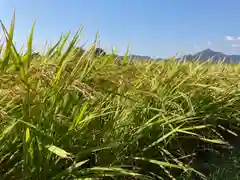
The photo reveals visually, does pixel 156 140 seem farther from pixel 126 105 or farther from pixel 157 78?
pixel 157 78

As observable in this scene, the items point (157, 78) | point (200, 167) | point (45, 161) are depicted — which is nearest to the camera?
point (45, 161)

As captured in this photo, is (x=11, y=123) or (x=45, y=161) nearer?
(x=11, y=123)

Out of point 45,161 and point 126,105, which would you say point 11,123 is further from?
point 126,105

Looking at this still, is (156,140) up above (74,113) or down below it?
below

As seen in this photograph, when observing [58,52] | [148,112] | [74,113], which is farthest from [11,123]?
[148,112]

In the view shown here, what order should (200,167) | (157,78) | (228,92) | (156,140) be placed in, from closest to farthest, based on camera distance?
(156,140), (200,167), (157,78), (228,92)

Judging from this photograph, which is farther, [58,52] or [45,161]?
[58,52]

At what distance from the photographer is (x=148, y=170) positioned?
2586 mm

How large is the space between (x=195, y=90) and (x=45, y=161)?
5.99 feet

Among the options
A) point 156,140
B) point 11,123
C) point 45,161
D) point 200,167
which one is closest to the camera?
point 11,123

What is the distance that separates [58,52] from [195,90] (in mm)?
1382

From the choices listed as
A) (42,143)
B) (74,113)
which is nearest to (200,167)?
(74,113)

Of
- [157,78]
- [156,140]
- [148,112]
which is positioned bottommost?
[156,140]

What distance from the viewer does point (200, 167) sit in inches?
119
